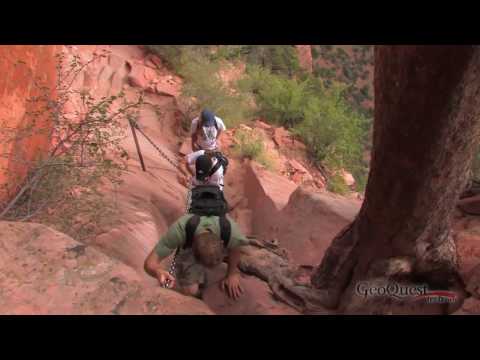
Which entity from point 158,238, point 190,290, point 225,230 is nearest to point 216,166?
point 225,230

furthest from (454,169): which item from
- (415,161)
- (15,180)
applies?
(15,180)

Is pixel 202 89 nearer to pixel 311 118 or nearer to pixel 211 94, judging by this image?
pixel 211 94

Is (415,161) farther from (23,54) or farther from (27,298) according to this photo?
(23,54)

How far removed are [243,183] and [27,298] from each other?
224 inches

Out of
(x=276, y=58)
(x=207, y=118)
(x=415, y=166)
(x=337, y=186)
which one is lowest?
(x=337, y=186)

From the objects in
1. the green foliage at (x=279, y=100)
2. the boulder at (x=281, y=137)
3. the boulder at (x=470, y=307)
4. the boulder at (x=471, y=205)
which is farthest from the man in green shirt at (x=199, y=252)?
the green foliage at (x=279, y=100)

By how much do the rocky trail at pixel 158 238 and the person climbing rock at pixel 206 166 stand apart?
2.32 feet

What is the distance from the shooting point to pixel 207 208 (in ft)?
9.71

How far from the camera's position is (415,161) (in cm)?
227

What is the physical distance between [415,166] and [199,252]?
1.49 m

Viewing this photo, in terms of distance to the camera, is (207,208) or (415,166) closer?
(415,166)

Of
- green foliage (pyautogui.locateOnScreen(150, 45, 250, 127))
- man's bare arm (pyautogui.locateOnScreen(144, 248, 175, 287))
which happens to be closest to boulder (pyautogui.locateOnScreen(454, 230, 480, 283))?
man's bare arm (pyautogui.locateOnScreen(144, 248, 175, 287))

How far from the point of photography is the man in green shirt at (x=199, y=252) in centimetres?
276

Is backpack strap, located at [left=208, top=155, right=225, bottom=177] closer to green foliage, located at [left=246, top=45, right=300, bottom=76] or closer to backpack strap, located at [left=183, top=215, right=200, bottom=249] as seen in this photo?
backpack strap, located at [left=183, top=215, right=200, bottom=249]
